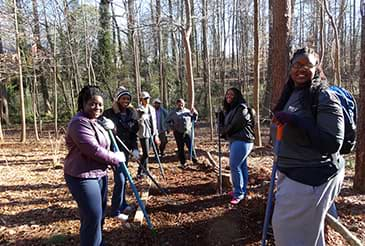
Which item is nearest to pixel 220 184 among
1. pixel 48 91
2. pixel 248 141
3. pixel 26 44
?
pixel 248 141

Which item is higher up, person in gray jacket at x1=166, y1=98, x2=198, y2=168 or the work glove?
the work glove

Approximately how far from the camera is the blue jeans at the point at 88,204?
9.55 ft

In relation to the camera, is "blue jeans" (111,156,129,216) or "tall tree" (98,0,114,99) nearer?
"blue jeans" (111,156,129,216)

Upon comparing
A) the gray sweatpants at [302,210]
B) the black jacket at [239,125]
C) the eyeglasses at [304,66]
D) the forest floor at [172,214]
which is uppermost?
the eyeglasses at [304,66]

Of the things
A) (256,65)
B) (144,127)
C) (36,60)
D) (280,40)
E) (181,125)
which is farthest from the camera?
(36,60)

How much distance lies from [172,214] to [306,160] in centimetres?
279

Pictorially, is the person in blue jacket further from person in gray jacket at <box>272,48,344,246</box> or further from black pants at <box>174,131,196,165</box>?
black pants at <box>174,131,196,165</box>

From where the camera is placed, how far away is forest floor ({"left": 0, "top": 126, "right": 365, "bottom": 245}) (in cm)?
376

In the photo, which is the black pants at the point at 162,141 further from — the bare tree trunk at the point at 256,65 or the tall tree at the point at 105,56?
the tall tree at the point at 105,56

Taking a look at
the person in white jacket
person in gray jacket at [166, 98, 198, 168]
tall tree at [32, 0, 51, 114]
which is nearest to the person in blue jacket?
the person in white jacket

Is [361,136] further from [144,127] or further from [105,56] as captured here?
[105,56]

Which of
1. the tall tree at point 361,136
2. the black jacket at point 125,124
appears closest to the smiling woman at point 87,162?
the black jacket at point 125,124

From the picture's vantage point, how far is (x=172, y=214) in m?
4.49

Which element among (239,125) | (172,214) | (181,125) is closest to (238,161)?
(239,125)
